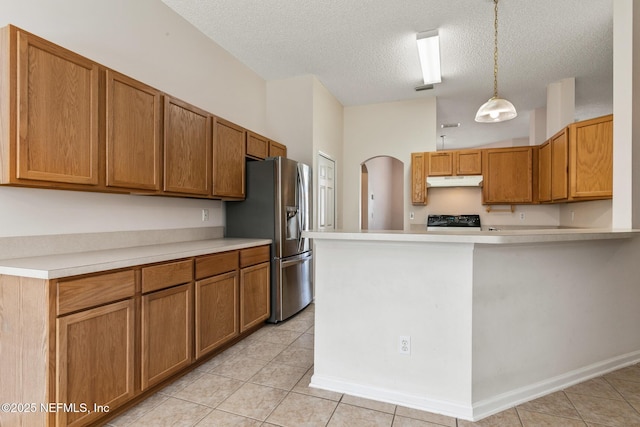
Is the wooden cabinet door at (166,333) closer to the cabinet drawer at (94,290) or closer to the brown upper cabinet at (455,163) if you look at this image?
the cabinet drawer at (94,290)

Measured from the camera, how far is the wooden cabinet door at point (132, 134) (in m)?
1.98

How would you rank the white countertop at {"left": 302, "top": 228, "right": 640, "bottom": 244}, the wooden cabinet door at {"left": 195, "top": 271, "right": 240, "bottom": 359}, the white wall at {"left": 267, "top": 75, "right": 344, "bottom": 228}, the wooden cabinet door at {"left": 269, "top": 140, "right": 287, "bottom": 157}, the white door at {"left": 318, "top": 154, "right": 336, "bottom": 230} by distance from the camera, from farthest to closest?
the white door at {"left": 318, "top": 154, "right": 336, "bottom": 230}, the white wall at {"left": 267, "top": 75, "right": 344, "bottom": 228}, the wooden cabinet door at {"left": 269, "top": 140, "right": 287, "bottom": 157}, the wooden cabinet door at {"left": 195, "top": 271, "right": 240, "bottom": 359}, the white countertop at {"left": 302, "top": 228, "right": 640, "bottom": 244}

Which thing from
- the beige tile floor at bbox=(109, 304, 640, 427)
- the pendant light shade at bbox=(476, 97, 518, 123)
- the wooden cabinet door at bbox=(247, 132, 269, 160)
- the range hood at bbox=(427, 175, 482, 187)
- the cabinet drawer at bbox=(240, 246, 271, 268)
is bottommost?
the beige tile floor at bbox=(109, 304, 640, 427)

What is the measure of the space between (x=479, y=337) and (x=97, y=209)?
8.69ft

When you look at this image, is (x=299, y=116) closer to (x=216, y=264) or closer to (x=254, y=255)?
(x=254, y=255)

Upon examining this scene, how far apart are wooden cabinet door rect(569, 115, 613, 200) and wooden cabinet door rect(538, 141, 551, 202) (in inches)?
27.7

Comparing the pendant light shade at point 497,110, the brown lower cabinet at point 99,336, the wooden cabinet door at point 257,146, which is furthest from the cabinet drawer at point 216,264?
the pendant light shade at point 497,110

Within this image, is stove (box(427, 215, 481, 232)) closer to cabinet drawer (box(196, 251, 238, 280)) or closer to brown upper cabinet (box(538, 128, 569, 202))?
brown upper cabinet (box(538, 128, 569, 202))

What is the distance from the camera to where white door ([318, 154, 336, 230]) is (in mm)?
4523

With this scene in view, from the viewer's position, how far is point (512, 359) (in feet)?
6.25

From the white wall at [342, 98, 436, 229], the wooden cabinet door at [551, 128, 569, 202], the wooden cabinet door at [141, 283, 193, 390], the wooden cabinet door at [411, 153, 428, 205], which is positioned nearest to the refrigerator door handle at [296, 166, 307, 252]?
the wooden cabinet door at [141, 283, 193, 390]

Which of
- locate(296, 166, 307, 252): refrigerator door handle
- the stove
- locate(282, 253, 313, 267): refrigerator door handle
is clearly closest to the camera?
locate(282, 253, 313, 267): refrigerator door handle

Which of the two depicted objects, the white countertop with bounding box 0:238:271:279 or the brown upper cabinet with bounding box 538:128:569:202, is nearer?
the white countertop with bounding box 0:238:271:279

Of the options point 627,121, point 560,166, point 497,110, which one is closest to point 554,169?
point 560,166
